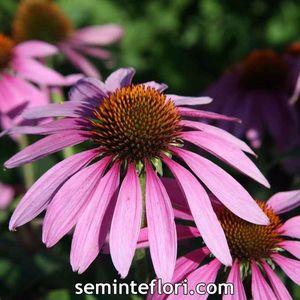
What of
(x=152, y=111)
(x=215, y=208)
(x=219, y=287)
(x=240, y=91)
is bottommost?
(x=219, y=287)

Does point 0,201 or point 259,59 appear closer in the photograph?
point 0,201

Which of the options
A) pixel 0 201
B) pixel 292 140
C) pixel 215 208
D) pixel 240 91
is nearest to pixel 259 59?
pixel 240 91

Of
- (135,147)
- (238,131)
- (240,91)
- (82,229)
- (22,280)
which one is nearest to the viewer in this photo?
(82,229)

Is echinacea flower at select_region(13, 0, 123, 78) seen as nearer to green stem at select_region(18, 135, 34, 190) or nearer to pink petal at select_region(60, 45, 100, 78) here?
pink petal at select_region(60, 45, 100, 78)

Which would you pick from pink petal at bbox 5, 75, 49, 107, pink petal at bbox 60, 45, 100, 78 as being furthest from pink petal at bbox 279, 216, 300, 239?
pink petal at bbox 60, 45, 100, 78

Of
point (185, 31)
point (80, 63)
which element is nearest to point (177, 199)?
point (80, 63)

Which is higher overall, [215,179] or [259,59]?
[259,59]

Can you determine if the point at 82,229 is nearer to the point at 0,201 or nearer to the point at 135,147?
the point at 135,147

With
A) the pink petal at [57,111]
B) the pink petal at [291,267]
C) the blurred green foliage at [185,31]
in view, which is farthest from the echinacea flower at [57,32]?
the pink petal at [291,267]
